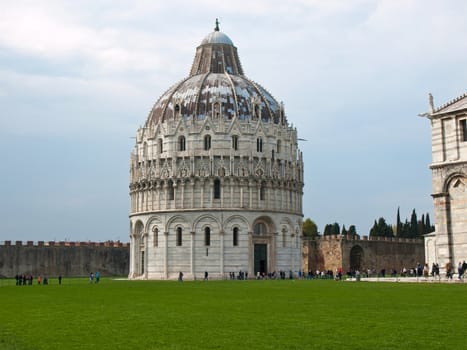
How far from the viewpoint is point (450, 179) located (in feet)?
140

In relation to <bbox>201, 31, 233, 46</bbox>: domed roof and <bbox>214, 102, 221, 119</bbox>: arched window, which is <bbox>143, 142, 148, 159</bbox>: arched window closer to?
<bbox>214, 102, 221, 119</bbox>: arched window

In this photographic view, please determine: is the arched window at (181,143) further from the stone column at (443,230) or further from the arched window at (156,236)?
the stone column at (443,230)

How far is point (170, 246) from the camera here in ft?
227

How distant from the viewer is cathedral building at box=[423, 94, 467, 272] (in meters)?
42.1

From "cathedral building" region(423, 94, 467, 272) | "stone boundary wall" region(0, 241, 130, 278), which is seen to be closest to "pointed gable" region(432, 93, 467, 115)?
"cathedral building" region(423, 94, 467, 272)

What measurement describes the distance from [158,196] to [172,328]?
177 feet

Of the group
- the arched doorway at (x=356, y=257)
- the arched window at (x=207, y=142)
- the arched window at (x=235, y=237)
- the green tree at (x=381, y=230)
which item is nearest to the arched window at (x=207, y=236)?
the arched window at (x=235, y=237)

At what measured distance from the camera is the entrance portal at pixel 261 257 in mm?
69375

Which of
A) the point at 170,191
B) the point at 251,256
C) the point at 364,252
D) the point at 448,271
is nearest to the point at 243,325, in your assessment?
the point at 448,271

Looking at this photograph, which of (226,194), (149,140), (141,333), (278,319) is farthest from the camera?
(149,140)

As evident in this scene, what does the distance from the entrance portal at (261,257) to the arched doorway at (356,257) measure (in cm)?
1983

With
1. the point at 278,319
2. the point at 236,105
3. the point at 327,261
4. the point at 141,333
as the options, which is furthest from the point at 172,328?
the point at 327,261

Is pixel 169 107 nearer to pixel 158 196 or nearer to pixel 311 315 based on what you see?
pixel 158 196

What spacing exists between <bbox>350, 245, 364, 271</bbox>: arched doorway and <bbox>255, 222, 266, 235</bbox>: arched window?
65.7 ft
